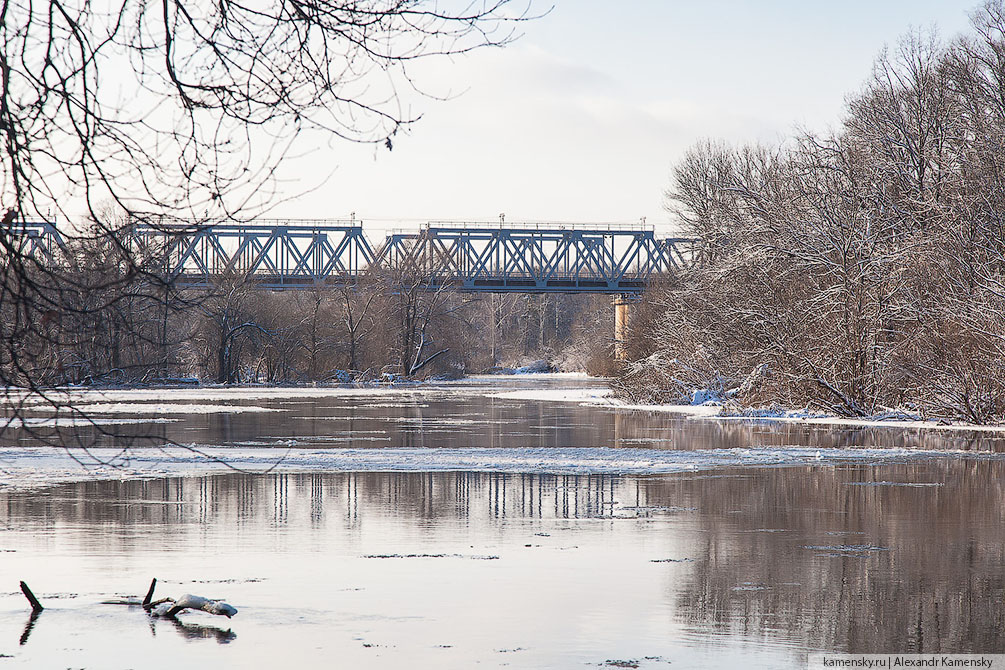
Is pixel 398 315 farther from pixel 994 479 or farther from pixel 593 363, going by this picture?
pixel 994 479

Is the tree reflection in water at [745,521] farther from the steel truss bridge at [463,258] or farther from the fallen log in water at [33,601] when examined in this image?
the steel truss bridge at [463,258]

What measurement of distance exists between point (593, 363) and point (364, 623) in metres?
61.5

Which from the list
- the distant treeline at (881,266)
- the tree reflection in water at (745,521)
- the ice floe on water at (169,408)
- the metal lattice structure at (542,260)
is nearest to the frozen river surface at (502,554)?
the tree reflection in water at (745,521)

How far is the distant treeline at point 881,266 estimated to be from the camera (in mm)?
29703

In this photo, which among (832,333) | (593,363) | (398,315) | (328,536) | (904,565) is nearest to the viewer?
(904,565)

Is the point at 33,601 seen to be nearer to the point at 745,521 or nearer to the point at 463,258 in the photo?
the point at 745,521

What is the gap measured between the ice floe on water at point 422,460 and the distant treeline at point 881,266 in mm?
8305

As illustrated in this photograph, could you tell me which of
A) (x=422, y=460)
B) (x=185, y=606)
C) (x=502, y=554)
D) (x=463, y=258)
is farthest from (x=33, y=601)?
(x=463, y=258)

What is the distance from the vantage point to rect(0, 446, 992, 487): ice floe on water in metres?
18.2

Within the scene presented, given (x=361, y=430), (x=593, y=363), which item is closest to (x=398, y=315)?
(x=593, y=363)

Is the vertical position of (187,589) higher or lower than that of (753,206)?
lower

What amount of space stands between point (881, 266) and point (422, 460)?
17.6 m

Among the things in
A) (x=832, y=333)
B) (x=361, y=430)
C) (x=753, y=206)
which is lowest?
(x=361, y=430)

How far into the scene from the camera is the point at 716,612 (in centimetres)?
855
